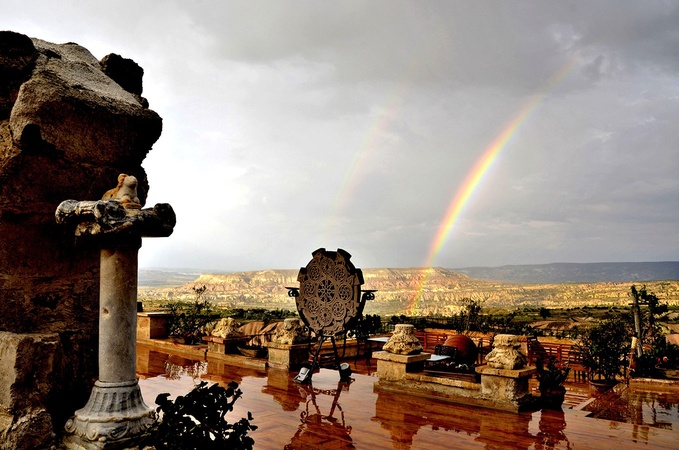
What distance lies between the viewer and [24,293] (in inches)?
144

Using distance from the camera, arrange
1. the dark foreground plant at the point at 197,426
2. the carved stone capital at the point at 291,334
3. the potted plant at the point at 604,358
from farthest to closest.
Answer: the carved stone capital at the point at 291,334
the potted plant at the point at 604,358
the dark foreground plant at the point at 197,426

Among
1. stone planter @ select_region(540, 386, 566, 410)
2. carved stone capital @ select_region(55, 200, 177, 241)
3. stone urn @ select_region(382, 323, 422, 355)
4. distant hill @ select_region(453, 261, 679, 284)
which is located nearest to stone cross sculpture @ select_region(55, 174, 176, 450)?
carved stone capital @ select_region(55, 200, 177, 241)

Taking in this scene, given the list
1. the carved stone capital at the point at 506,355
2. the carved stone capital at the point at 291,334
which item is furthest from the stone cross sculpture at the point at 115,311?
the carved stone capital at the point at 291,334

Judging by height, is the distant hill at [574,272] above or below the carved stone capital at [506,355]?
above

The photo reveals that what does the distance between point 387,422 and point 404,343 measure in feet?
7.55

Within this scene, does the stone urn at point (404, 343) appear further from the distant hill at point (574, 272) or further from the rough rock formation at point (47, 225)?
the distant hill at point (574, 272)

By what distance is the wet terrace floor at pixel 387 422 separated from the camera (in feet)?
18.1

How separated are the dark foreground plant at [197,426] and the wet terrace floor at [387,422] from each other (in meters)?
2.15

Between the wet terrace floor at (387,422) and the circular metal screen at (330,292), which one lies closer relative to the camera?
the wet terrace floor at (387,422)

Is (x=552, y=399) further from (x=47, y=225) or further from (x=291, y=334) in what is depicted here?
(x=47, y=225)

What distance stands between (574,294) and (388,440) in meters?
54.7

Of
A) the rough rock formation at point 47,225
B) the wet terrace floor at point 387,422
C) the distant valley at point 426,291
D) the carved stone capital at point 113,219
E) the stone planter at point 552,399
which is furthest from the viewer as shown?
the distant valley at point 426,291

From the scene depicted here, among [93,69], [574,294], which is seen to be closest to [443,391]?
[93,69]

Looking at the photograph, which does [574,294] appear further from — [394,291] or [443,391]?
[443,391]
